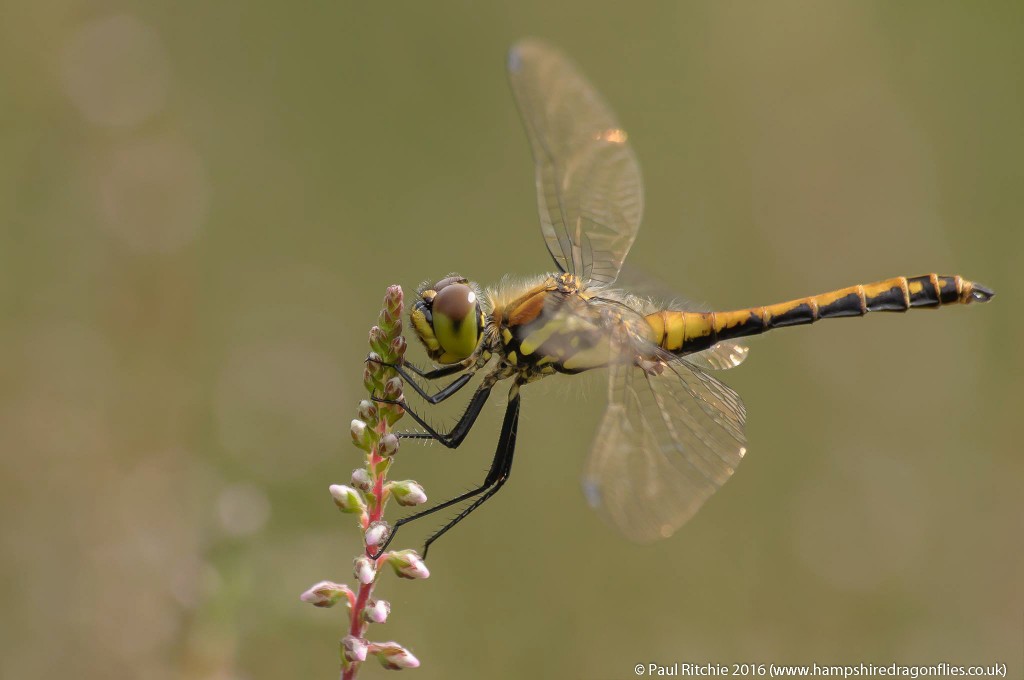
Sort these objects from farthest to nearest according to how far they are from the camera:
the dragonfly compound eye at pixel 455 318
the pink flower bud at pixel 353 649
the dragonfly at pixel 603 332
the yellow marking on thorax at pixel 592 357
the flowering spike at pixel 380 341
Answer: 1. the yellow marking on thorax at pixel 592 357
2. the dragonfly compound eye at pixel 455 318
3. the dragonfly at pixel 603 332
4. the flowering spike at pixel 380 341
5. the pink flower bud at pixel 353 649

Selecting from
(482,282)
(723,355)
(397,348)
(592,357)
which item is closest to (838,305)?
(723,355)

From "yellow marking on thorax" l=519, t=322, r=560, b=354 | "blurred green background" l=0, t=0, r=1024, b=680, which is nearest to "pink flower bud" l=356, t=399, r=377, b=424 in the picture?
"blurred green background" l=0, t=0, r=1024, b=680

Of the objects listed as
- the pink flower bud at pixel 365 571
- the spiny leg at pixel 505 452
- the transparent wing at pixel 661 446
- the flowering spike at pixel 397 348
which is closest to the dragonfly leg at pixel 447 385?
the spiny leg at pixel 505 452

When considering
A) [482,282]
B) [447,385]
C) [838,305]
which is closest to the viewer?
[447,385]

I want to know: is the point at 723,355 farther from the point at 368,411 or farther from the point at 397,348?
the point at 368,411

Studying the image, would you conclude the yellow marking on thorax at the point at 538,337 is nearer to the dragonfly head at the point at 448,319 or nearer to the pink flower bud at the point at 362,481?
the dragonfly head at the point at 448,319
